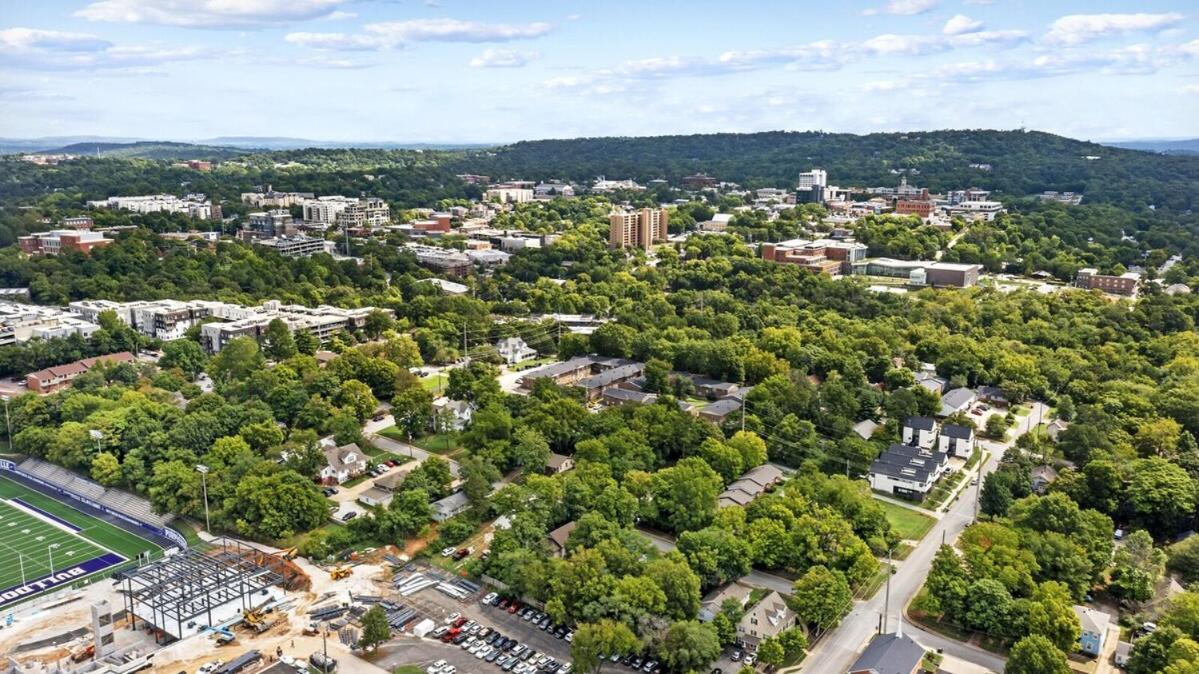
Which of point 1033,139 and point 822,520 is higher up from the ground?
point 1033,139

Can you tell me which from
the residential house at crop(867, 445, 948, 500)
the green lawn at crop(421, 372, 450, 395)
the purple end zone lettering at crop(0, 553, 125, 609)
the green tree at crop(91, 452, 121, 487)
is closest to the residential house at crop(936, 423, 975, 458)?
the residential house at crop(867, 445, 948, 500)

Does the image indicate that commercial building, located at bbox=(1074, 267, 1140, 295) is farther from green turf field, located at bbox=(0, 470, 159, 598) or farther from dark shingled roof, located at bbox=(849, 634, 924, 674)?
green turf field, located at bbox=(0, 470, 159, 598)

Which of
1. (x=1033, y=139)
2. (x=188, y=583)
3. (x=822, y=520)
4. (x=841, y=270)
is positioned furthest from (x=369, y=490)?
(x=1033, y=139)

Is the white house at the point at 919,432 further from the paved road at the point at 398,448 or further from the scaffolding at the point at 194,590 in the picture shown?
the scaffolding at the point at 194,590

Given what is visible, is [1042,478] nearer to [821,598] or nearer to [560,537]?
[821,598]

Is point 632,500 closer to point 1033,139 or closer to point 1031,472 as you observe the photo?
point 1031,472

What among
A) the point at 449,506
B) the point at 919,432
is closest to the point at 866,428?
Answer: the point at 919,432
